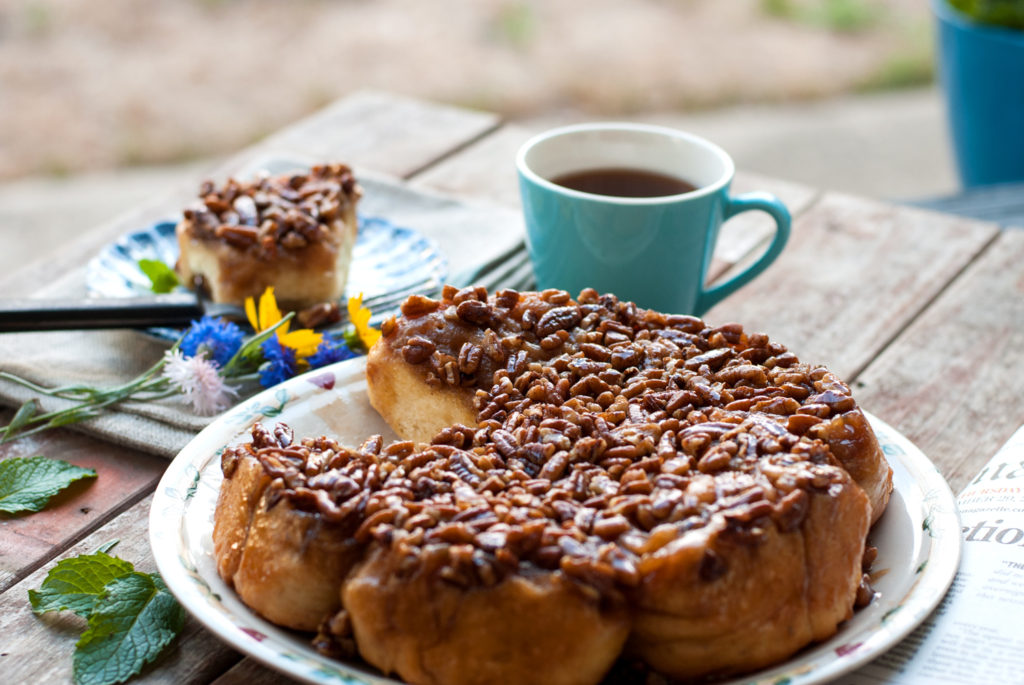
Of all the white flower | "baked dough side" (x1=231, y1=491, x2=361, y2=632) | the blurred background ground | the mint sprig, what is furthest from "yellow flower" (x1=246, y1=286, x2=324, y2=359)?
the blurred background ground

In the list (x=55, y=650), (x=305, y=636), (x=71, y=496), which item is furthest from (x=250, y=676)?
(x=71, y=496)

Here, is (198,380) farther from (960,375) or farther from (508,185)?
(960,375)

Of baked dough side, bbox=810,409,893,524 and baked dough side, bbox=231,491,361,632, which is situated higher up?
baked dough side, bbox=231,491,361,632

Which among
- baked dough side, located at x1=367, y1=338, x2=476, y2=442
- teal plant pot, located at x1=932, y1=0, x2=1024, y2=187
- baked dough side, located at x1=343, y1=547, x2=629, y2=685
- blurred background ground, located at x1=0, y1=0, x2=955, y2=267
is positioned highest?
baked dough side, located at x1=343, y1=547, x2=629, y2=685

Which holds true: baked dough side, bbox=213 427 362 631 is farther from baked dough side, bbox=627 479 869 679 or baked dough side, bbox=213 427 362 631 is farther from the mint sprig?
baked dough side, bbox=627 479 869 679

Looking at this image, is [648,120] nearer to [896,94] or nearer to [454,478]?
[896,94]

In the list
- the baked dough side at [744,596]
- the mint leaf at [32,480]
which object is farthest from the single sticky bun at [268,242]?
the baked dough side at [744,596]

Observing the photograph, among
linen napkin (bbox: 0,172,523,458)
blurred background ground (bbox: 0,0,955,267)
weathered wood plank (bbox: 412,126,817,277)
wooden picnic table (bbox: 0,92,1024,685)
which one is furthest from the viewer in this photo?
blurred background ground (bbox: 0,0,955,267)

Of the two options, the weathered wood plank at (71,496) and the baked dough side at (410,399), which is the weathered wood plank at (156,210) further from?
the baked dough side at (410,399)
